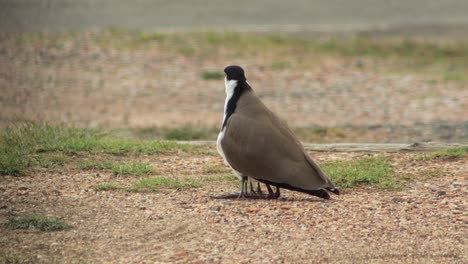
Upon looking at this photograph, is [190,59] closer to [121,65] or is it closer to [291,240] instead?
[121,65]

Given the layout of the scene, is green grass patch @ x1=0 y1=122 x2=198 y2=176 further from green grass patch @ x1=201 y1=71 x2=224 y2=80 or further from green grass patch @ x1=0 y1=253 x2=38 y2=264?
green grass patch @ x1=201 y1=71 x2=224 y2=80

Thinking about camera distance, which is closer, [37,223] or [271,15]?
[37,223]

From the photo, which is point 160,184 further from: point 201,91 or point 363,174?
point 201,91

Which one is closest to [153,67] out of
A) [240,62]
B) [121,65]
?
[121,65]

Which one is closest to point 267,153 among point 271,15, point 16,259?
point 16,259

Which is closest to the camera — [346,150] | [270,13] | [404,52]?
[346,150]

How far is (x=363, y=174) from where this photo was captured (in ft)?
23.2

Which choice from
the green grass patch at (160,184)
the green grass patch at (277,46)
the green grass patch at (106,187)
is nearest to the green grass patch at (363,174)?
the green grass patch at (160,184)

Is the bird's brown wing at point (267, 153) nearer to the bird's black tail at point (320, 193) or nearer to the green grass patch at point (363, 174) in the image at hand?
the bird's black tail at point (320, 193)

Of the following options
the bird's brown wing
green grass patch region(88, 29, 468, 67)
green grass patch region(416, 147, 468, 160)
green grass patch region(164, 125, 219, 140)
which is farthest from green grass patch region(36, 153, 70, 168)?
green grass patch region(88, 29, 468, 67)

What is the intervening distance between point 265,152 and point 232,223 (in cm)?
70

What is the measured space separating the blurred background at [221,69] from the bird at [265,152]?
3.06m

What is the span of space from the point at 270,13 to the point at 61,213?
49.6ft

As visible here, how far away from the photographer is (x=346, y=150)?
27.2 ft
